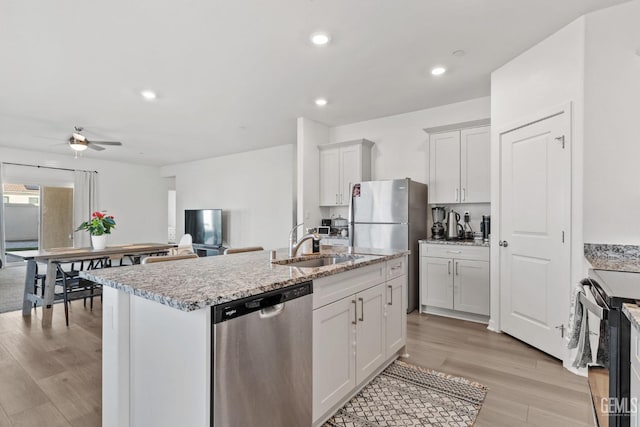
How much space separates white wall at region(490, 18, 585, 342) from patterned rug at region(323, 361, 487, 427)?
127cm

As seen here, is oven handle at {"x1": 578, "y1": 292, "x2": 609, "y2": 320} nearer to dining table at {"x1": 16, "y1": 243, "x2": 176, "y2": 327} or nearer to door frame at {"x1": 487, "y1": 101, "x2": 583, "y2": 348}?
door frame at {"x1": 487, "y1": 101, "x2": 583, "y2": 348}

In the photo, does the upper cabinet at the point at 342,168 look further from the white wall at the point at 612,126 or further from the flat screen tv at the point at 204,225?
the flat screen tv at the point at 204,225

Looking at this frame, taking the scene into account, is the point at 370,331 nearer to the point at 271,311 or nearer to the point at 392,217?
the point at 271,311

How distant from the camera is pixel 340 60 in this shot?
3.03 meters

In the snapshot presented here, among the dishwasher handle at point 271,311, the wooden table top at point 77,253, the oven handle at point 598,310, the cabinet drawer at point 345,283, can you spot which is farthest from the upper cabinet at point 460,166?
the wooden table top at point 77,253

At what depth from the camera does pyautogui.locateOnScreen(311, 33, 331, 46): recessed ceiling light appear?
8.52ft

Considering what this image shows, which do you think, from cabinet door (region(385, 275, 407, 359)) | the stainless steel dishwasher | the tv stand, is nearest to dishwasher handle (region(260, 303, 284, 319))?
the stainless steel dishwasher

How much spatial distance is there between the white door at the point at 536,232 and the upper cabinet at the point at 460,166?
0.60 m

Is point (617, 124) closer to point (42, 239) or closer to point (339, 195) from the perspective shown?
point (339, 195)

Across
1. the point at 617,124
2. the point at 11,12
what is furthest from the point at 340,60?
the point at 11,12

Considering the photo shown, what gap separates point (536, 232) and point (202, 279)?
2.78 meters

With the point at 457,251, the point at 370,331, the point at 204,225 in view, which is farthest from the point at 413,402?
the point at 204,225

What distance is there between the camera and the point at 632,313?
1027mm

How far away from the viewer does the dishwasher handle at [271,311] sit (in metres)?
1.40
